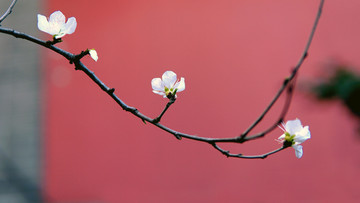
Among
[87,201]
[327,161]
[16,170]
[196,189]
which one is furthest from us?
[16,170]

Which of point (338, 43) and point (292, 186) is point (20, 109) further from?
point (338, 43)

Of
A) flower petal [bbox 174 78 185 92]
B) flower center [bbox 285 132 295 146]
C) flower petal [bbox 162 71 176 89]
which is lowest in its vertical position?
flower center [bbox 285 132 295 146]

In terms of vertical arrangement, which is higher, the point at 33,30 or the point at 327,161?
the point at 33,30

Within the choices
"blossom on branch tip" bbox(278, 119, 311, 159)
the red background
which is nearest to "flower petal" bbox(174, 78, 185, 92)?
"blossom on branch tip" bbox(278, 119, 311, 159)

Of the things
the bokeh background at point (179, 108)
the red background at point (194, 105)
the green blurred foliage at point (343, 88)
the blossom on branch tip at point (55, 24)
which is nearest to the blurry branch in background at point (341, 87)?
the green blurred foliage at point (343, 88)

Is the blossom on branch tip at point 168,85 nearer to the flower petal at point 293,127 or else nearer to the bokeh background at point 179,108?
the flower petal at point 293,127

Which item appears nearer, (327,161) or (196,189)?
(327,161)

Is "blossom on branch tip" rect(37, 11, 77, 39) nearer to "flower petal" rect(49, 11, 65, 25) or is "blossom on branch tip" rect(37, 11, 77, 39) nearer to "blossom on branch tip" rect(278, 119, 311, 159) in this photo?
"flower petal" rect(49, 11, 65, 25)

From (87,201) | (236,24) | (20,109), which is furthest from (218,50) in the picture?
(20,109)
